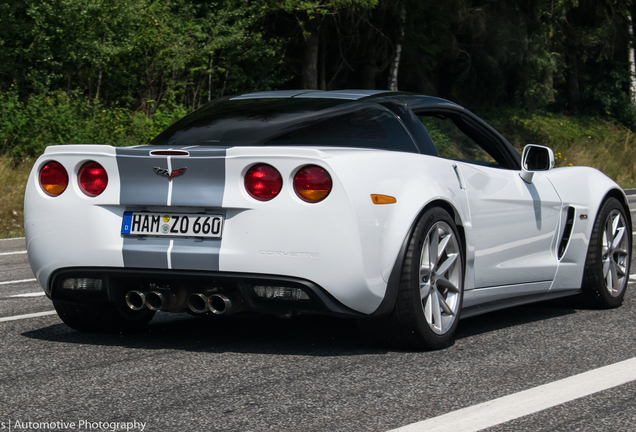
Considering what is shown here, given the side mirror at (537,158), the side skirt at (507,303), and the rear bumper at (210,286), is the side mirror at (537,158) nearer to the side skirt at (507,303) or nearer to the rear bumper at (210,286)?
the side skirt at (507,303)

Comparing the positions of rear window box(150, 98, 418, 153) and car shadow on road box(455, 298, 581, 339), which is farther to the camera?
car shadow on road box(455, 298, 581, 339)

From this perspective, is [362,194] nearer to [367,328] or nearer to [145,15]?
[367,328]

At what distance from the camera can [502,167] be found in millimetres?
5559

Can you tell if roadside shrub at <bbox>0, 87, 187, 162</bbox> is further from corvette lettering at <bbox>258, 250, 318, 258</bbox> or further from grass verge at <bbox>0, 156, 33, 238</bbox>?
corvette lettering at <bbox>258, 250, 318, 258</bbox>

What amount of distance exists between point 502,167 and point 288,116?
1.49 metres

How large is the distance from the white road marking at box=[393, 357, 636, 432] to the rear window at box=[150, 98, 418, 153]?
1.50 m

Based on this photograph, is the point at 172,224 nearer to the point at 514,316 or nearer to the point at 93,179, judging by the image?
the point at 93,179

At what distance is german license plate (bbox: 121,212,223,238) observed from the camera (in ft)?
13.9

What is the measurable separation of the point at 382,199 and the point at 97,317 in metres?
1.83

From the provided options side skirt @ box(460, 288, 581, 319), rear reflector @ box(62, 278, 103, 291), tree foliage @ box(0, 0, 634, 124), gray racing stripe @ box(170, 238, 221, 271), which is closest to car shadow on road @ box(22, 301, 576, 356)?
side skirt @ box(460, 288, 581, 319)

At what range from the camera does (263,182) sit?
4.20m

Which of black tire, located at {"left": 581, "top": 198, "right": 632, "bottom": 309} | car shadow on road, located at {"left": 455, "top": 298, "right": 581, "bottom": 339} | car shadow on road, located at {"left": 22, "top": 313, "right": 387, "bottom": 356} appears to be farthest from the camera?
black tire, located at {"left": 581, "top": 198, "right": 632, "bottom": 309}

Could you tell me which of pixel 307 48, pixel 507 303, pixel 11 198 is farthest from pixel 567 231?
pixel 307 48

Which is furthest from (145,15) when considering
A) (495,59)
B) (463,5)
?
(495,59)
